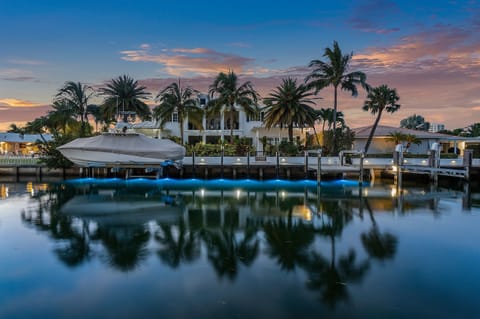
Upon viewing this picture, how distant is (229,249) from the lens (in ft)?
38.8

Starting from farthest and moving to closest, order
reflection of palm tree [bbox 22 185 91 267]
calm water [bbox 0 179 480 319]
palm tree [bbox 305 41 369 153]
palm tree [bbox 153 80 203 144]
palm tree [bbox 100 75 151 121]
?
palm tree [bbox 100 75 151 121]
palm tree [bbox 153 80 203 144]
palm tree [bbox 305 41 369 153]
reflection of palm tree [bbox 22 185 91 267]
calm water [bbox 0 179 480 319]

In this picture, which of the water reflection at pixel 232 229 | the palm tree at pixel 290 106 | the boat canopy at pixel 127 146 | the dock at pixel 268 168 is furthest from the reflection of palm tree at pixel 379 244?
the palm tree at pixel 290 106

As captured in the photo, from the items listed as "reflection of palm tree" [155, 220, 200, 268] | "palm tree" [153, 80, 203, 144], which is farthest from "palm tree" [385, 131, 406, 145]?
"reflection of palm tree" [155, 220, 200, 268]

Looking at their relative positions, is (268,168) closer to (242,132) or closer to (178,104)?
(178,104)

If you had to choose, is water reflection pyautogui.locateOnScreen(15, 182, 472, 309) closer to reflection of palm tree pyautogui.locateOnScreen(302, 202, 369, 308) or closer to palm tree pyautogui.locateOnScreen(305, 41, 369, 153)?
reflection of palm tree pyautogui.locateOnScreen(302, 202, 369, 308)

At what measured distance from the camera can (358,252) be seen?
11.5 meters

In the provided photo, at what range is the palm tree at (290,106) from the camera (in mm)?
40812

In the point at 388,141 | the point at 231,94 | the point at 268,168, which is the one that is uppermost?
the point at 231,94

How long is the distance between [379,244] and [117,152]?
18.1 meters

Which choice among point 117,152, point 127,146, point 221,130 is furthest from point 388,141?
point 117,152

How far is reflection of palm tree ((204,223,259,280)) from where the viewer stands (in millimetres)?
10047

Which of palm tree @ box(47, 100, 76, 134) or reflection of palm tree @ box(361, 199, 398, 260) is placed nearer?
reflection of palm tree @ box(361, 199, 398, 260)

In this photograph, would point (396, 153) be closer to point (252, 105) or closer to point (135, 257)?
point (252, 105)

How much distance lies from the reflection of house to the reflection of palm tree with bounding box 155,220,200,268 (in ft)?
171
